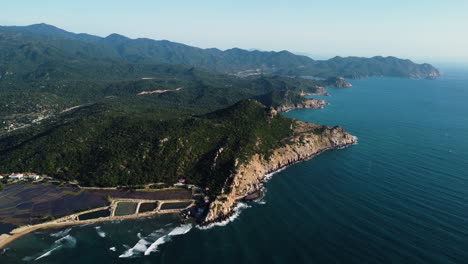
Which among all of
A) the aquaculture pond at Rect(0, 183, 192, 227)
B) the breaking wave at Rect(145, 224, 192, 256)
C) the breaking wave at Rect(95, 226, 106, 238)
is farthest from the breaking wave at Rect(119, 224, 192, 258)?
the aquaculture pond at Rect(0, 183, 192, 227)

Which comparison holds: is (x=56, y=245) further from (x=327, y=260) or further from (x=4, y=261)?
(x=327, y=260)

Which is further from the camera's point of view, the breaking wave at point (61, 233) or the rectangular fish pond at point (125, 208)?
the rectangular fish pond at point (125, 208)

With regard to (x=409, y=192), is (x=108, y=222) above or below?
below

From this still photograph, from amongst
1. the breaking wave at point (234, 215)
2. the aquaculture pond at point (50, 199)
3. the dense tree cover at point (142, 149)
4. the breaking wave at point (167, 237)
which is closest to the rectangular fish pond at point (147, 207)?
the aquaculture pond at point (50, 199)

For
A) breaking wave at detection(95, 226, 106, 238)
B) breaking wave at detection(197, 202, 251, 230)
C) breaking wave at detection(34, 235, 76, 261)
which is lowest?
breaking wave at detection(34, 235, 76, 261)

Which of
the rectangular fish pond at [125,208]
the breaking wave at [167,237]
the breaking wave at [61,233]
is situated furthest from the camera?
the rectangular fish pond at [125,208]

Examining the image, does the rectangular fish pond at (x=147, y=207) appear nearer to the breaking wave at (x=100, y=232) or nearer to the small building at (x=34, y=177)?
the breaking wave at (x=100, y=232)

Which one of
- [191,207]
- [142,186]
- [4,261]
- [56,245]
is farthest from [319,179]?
[4,261]

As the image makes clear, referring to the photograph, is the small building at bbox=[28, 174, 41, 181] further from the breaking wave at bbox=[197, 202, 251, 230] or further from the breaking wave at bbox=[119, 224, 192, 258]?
the breaking wave at bbox=[197, 202, 251, 230]

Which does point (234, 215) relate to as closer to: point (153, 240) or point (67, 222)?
point (153, 240)
